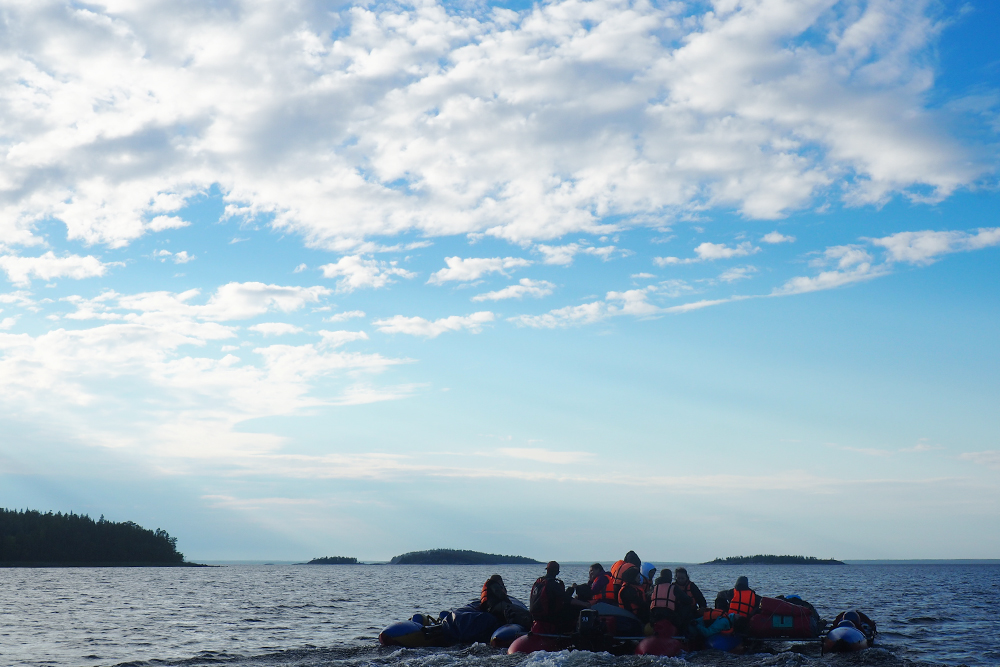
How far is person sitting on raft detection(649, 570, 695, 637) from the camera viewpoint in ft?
80.7

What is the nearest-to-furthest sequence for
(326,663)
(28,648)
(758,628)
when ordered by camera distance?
(326,663)
(758,628)
(28,648)

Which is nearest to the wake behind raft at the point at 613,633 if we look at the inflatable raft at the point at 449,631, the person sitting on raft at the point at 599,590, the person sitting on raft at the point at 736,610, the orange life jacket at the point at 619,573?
the inflatable raft at the point at 449,631

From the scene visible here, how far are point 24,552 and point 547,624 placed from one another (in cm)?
16738

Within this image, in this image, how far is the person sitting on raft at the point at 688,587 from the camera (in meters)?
25.2

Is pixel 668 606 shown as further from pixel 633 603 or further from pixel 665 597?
pixel 633 603

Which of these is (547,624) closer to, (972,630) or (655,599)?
(655,599)

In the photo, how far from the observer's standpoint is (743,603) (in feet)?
89.6

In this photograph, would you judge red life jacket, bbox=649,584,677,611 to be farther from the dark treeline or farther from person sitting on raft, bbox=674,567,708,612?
the dark treeline

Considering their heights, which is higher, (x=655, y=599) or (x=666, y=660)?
(x=655, y=599)

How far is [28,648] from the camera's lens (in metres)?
29.7

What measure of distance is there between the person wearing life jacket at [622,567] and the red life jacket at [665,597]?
50.2 inches

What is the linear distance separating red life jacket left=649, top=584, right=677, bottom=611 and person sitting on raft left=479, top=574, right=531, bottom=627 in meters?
4.58

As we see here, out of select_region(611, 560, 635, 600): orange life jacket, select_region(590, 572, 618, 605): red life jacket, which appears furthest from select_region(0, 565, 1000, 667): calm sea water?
select_region(611, 560, 635, 600): orange life jacket

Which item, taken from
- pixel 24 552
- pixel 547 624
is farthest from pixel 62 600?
pixel 24 552
